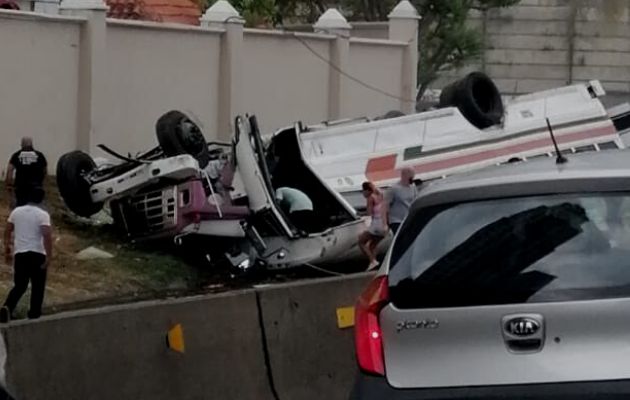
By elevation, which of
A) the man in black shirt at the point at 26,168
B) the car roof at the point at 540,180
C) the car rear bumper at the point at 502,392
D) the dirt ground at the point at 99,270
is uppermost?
the car roof at the point at 540,180

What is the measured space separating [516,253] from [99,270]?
1220cm

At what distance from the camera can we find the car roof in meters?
6.07

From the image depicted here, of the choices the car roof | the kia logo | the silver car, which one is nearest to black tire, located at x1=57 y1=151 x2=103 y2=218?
the car roof

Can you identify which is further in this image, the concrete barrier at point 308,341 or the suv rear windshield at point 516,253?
the concrete barrier at point 308,341

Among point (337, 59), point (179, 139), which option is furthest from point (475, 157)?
point (337, 59)

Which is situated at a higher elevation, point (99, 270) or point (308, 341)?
point (308, 341)

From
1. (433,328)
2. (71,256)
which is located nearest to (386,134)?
(71,256)

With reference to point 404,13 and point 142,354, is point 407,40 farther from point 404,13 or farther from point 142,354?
point 142,354

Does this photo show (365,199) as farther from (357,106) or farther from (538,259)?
(538,259)

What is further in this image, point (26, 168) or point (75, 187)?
point (75, 187)

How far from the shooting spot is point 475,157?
782 inches

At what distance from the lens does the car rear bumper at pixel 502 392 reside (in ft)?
19.2

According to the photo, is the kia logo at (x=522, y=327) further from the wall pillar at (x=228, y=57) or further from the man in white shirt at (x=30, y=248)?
the wall pillar at (x=228, y=57)

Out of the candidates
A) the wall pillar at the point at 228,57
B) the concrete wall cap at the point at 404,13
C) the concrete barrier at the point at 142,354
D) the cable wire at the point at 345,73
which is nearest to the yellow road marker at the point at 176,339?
the concrete barrier at the point at 142,354
